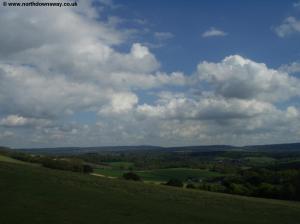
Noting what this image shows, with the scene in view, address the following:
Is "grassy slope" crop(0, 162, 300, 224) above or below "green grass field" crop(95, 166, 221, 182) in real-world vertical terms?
above

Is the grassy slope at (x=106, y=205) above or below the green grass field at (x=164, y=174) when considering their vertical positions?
above

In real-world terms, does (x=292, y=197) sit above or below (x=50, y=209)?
below

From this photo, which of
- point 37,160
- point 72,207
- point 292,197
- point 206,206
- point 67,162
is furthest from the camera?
point 37,160

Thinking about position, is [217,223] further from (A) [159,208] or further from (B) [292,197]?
(B) [292,197]

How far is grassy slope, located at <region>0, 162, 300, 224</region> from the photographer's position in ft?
93.4

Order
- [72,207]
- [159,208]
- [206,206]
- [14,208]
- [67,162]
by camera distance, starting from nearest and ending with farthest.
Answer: [14,208], [72,207], [159,208], [206,206], [67,162]

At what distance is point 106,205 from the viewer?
34688 millimetres

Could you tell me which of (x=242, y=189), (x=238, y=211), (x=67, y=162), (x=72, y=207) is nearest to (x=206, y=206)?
(x=238, y=211)

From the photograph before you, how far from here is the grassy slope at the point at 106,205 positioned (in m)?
28.5

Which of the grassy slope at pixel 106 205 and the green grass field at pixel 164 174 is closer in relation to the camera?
the grassy slope at pixel 106 205

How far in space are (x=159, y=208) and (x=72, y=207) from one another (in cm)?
752

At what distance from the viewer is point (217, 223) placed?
29719 millimetres

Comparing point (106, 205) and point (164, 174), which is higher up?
point (106, 205)

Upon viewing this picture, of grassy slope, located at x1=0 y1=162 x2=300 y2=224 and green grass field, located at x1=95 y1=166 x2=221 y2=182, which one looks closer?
grassy slope, located at x1=0 y1=162 x2=300 y2=224
